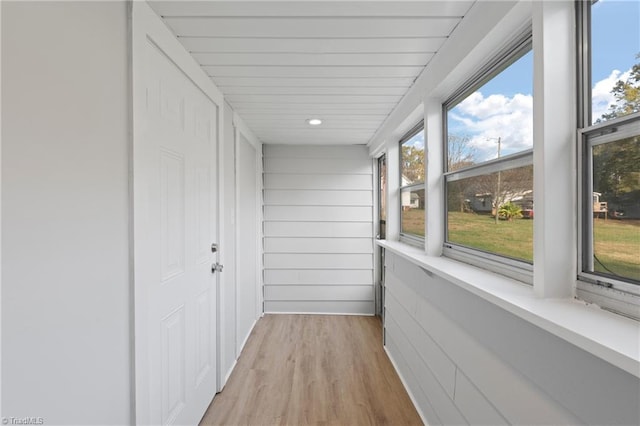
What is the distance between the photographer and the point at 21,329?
72cm

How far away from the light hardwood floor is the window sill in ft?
4.46

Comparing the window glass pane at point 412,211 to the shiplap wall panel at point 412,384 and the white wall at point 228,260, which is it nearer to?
the shiplap wall panel at point 412,384

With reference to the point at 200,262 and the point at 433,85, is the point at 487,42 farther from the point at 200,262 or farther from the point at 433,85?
the point at 200,262

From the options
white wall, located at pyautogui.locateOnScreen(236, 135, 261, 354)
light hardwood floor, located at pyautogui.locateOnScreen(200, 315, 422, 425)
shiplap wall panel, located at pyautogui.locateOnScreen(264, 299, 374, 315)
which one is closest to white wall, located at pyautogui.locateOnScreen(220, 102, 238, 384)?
white wall, located at pyautogui.locateOnScreen(236, 135, 261, 354)

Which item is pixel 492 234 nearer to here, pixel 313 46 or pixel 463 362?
pixel 463 362

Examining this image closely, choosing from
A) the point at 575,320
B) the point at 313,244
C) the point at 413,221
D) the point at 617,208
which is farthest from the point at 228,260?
the point at 617,208

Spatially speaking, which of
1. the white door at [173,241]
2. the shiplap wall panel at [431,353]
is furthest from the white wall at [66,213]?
the shiplap wall panel at [431,353]

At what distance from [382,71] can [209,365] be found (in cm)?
227

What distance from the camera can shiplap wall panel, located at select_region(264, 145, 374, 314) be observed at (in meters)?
3.78

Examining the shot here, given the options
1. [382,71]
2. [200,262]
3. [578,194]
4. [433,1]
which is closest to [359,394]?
[200,262]

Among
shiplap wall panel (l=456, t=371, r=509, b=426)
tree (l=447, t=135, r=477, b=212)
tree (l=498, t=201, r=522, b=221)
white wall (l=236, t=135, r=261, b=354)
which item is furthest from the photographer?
white wall (l=236, t=135, r=261, b=354)

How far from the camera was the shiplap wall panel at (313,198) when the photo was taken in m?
3.79

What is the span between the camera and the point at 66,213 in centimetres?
87

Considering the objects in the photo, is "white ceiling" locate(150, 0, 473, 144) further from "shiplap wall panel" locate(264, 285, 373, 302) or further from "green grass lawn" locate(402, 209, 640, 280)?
"shiplap wall panel" locate(264, 285, 373, 302)
